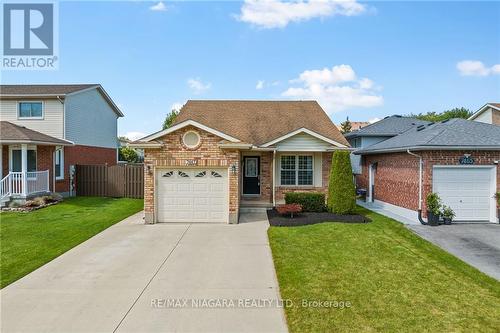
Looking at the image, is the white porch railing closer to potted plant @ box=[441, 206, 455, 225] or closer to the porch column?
the porch column

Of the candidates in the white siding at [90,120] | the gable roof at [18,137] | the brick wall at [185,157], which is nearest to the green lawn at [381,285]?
the brick wall at [185,157]

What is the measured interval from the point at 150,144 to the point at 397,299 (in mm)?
9457

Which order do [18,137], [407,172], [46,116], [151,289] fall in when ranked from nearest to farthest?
[151,289], [407,172], [18,137], [46,116]

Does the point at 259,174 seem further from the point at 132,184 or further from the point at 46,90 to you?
the point at 46,90

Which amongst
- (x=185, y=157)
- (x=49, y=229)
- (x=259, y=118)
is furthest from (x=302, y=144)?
(x=49, y=229)

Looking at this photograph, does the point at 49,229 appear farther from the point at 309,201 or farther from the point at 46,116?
the point at 46,116

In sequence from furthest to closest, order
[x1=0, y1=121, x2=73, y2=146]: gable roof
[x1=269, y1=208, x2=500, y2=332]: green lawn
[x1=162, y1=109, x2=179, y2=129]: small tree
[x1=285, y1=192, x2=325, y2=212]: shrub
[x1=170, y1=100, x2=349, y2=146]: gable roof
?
[x1=162, y1=109, x2=179, y2=129]: small tree
[x1=170, y1=100, x2=349, y2=146]: gable roof
[x1=0, y1=121, x2=73, y2=146]: gable roof
[x1=285, y1=192, x2=325, y2=212]: shrub
[x1=269, y1=208, x2=500, y2=332]: green lawn

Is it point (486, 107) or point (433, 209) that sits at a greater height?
point (486, 107)

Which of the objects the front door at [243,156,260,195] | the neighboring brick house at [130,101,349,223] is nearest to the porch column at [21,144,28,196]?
the neighboring brick house at [130,101,349,223]

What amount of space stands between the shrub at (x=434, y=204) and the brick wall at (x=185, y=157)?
731 centimetres

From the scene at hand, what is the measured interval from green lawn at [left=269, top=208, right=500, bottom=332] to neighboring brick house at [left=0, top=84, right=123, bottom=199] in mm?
13868

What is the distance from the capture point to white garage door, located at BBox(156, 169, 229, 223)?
1211cm

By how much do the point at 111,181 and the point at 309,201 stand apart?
12.0 metres

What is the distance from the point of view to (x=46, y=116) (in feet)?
61.8
